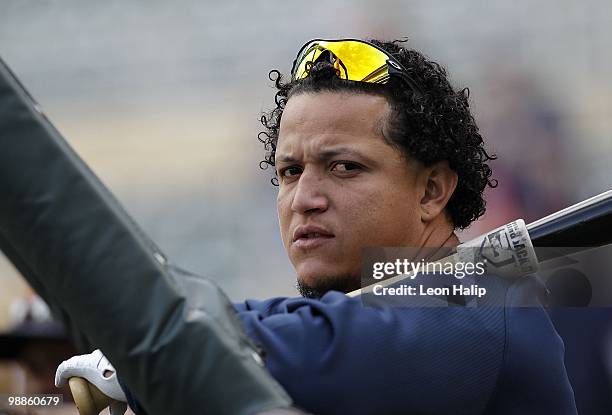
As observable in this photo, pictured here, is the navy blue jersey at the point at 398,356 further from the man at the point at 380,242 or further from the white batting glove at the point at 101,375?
the white batting glove at the point at 101,375

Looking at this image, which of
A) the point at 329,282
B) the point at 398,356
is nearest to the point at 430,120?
the point at 329,282

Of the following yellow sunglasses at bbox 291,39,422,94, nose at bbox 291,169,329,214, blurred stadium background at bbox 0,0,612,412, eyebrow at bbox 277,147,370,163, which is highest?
yellow sunglasses at bbox 291,39,422,94

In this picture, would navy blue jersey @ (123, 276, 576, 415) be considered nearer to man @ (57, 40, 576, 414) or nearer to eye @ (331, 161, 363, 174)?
man @ (57, 40, 576, 414)

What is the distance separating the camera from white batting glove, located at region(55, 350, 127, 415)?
4.35ft

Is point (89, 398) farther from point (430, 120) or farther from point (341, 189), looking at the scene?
point (430, 120)

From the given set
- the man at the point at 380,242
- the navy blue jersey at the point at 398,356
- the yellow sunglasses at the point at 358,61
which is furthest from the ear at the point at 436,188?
the navy blue jersey at the point at 398,356

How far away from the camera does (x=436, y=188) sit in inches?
68.2

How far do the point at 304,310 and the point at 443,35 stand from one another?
461 centimetres

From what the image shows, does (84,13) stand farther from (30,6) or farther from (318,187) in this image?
(318,187)

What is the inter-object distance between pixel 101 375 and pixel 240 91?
4551 millimetres

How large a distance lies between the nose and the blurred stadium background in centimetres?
305

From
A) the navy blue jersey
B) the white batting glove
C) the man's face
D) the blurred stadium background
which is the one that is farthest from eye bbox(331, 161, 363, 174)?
the blurred stadium background

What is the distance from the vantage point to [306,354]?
1.21 meters

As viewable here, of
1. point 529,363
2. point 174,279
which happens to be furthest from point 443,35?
point 174,279
